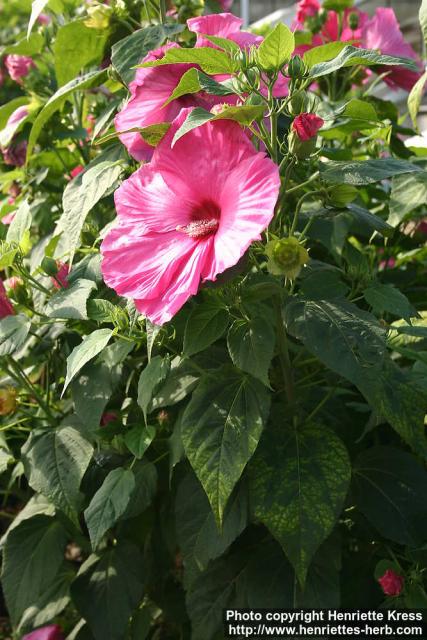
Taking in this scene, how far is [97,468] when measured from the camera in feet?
4.79

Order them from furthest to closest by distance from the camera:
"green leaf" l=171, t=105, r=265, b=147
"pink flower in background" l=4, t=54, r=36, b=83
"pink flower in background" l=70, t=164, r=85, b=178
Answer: "pink flower in background" l=4, t=54, r=36, b=83
"pink flower in background" l=70, t=164, r=85, b=178
"green leaf" l=171, t=105, r=265, b=147

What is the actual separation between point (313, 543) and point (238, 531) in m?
0.14

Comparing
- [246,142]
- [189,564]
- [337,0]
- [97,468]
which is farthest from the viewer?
[337,0]

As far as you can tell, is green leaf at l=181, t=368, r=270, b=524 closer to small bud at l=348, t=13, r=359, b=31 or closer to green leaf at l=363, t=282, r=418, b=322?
green leaf at l=363, t=282, r=418, b=322

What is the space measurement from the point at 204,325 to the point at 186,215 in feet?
0.54

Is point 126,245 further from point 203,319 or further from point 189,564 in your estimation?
point 189,564

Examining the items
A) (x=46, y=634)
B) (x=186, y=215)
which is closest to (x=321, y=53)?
(x=186, y=215)

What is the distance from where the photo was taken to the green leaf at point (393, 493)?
49.9 inches

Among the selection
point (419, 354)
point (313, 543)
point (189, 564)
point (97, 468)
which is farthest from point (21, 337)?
point (419, 354)

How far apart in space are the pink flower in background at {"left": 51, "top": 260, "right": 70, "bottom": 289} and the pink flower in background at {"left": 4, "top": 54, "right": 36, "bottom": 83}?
0.69 meters

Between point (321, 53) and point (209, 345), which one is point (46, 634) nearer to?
point (209, 345)

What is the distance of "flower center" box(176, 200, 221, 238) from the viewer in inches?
42.6

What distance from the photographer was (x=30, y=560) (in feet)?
4.82

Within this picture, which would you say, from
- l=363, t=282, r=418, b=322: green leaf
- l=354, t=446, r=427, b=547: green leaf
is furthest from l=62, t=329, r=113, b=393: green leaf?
l=354, t=446, r=427, b=547: green leaf
